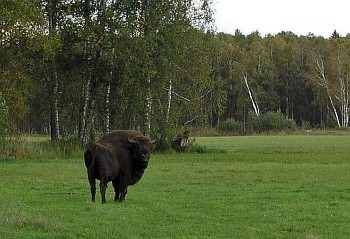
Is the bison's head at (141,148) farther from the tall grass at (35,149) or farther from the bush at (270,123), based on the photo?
the bush at (270,123)

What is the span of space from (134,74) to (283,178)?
20923mm

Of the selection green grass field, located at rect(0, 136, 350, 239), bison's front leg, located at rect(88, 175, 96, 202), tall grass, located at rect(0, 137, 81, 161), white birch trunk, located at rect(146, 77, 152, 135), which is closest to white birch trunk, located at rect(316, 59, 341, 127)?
white birch trunk, located at rect(146, 77, 152, 135)

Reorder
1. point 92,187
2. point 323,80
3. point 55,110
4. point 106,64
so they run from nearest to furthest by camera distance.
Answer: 1. point 92,187
2. point 106,64
3. point 55,110
4. point 323,80

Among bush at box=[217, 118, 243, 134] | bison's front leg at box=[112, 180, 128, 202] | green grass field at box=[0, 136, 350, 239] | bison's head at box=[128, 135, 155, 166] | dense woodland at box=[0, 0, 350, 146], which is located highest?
dense woodland at box=[0, 0, 350, 146]

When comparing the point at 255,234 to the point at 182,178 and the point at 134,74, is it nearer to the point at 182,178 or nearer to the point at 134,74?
the point at 182,178

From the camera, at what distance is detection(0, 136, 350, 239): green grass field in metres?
13.7

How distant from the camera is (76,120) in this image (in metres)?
50.0

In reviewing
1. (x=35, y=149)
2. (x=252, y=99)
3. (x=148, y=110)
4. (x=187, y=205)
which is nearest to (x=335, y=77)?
(x=252, y=99)

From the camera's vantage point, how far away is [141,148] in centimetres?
1959

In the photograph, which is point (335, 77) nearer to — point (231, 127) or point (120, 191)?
point (231, 127)

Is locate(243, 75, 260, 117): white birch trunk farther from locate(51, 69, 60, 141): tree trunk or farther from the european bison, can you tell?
the european bison

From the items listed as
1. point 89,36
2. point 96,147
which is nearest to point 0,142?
point 89,36

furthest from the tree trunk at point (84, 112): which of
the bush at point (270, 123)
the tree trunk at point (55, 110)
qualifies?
the bush at point (270, 123)

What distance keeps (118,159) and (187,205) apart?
2748 mm
